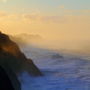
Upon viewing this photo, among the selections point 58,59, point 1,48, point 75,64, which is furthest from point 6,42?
point 58,59

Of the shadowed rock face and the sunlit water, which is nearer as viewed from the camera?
the sunlit water

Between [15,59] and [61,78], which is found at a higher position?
[15,59]

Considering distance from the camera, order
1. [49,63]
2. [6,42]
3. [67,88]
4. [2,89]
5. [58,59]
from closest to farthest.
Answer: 1. [2,89]
2. [67,88]
3. [6,42]
4. [49,63]
5. [58,59]

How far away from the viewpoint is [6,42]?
22469mm

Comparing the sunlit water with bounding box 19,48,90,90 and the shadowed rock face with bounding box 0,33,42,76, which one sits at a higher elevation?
the shadowed rock face with bounding box 0,33,42,76

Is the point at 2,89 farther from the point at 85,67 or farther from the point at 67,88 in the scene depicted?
the point at 85,67

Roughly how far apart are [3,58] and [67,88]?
2.61m

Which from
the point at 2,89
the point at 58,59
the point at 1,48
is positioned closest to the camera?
the point at 2,89

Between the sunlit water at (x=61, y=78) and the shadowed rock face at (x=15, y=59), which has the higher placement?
the shadowed rock face at (x=15, y=59)

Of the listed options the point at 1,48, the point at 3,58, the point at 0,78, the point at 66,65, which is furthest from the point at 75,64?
the point at 0,78

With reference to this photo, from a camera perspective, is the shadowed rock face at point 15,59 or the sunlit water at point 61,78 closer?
the sunlit water at point 61,78

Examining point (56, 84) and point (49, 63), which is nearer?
point (56, 84)

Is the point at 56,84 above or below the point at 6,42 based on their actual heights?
below

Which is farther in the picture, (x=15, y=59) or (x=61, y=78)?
(x=61, y=78)
